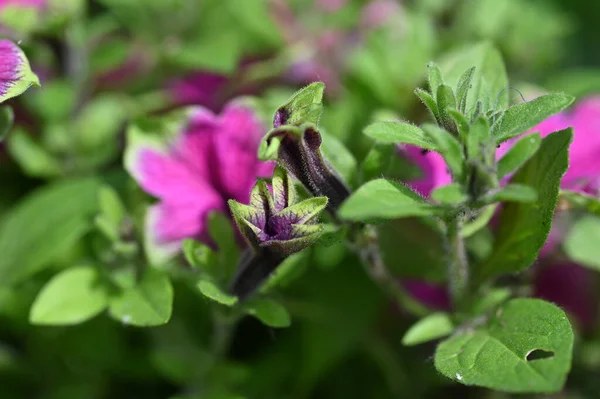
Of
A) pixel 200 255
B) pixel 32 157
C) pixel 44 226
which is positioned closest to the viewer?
pixel 200 255

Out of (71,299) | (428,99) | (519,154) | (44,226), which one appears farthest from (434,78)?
(44,226)

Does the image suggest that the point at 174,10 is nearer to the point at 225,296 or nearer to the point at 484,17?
the point at 484,17

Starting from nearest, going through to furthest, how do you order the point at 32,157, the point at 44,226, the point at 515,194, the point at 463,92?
the point at 515,194
the point at 463,92
the point at 44,226
the point at 32,157

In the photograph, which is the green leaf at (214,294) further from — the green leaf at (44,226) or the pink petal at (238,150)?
the green leaf at (44,226)

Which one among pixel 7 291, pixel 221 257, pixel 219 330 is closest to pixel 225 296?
pixel 221 257

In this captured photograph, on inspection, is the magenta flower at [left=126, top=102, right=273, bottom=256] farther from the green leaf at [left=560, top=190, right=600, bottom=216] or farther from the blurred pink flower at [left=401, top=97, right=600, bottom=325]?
the green leaf at [left=560, top=190, right=600, bottom=216]

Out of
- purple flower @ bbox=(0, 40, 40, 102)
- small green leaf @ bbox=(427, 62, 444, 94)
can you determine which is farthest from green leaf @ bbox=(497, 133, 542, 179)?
purple flower @ bbox=(0, 40, 40, 102)

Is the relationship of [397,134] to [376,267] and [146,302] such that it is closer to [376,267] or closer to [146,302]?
[376,267]
